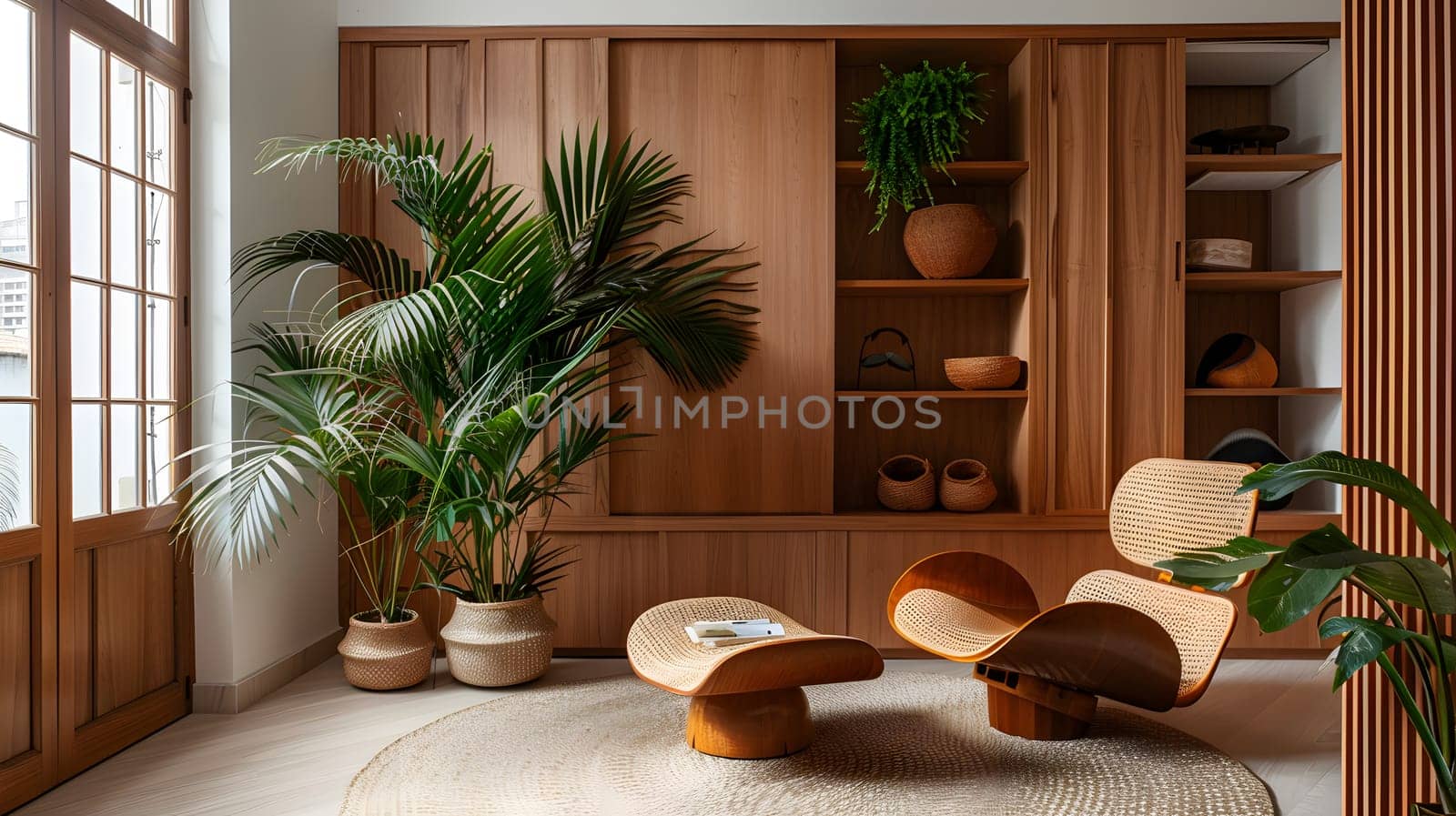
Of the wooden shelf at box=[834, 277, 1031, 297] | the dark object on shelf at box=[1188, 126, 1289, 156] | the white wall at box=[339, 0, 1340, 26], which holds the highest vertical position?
the white wall at box=[339, 0, 1340, 26]

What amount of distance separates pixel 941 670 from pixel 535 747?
1618 mm

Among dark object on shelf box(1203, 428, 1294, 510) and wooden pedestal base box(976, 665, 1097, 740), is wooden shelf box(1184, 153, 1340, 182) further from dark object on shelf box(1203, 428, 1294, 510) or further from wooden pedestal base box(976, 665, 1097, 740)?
wooden pedestal base box(976, 665, 1097, 740)

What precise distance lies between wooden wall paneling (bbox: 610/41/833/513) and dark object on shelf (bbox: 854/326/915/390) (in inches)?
10.8

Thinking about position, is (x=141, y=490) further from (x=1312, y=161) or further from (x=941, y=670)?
(x=1312, y=161)

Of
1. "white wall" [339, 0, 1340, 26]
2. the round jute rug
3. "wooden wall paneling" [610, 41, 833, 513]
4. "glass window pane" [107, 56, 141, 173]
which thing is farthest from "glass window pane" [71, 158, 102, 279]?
"wooden wall paneling" [610, 41, 833, 513]

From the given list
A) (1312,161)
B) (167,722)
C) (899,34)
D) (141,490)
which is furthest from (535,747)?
(1312,161)

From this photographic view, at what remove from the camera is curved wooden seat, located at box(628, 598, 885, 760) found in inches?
90.0

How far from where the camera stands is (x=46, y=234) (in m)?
2.38

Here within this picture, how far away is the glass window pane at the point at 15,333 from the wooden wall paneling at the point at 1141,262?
3547 millimetres

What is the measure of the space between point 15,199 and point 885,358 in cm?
290

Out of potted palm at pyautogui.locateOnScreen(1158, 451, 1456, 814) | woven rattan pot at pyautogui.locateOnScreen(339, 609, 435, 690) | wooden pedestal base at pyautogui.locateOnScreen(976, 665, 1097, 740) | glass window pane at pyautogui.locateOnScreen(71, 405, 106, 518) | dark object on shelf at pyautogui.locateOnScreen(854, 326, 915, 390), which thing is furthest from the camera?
dark object on shelf at pyautogui.locateOnScreen(854, 326, 915, 390)

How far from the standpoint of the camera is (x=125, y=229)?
8.98 feet

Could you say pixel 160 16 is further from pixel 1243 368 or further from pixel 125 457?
pixel 1243 368

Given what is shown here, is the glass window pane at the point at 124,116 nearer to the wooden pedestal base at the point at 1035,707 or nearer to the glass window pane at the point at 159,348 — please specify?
the glass window pane at the point at 159,348
